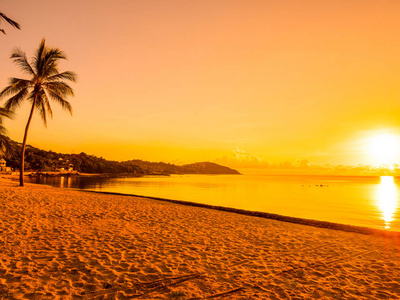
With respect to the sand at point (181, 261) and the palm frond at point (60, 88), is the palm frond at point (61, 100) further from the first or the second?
the sand at point (181, 261)

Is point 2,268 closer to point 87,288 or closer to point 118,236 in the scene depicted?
point 87,288

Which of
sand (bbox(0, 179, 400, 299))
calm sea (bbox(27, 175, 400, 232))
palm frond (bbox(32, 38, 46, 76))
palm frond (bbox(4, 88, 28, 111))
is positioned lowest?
calm sea (bbox(27, 175, 400, 232))

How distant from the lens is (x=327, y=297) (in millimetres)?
5250

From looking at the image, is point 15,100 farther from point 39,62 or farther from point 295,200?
point 295,200

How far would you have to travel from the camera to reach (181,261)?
22.5 ft

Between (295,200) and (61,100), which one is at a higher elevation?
(61,100)

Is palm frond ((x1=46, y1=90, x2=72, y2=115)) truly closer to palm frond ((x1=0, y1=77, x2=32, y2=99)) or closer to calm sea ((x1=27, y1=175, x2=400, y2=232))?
palm frond ((x1=0, y1=77, x2=32, y2=99))

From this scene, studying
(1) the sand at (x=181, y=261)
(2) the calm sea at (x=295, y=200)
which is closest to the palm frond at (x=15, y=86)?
(1) the sand at (x=181, y=261)

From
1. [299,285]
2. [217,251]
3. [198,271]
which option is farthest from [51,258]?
[299,285]

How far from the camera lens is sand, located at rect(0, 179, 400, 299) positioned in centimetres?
521

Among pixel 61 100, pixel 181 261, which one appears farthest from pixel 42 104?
pixel 181 261

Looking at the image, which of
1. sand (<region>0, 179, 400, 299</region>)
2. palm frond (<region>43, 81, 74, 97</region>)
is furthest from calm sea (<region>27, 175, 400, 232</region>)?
palm frond (<region>43, 81, 74, 97</region>)

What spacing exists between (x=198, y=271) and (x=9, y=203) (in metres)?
12.5

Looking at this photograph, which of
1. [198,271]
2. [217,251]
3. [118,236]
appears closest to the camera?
[198,271]
